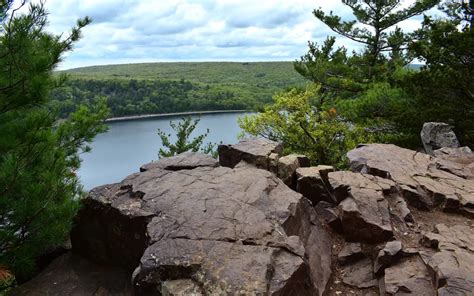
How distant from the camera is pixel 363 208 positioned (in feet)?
26.5

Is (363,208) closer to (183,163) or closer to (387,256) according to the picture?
(387,256)

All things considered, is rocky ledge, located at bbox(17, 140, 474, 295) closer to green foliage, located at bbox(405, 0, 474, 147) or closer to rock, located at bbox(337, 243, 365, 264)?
rock, located at bbox(337, 243, 365, 264)

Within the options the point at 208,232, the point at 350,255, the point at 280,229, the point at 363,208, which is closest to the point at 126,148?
the point at 363,208

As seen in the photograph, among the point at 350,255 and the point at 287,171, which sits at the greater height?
the point at 287,171

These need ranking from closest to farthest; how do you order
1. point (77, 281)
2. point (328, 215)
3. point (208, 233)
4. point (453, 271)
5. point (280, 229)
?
point (453, 271)
point (208, 233)
point (280, 229)
point (77, 281)
point (328, 215)

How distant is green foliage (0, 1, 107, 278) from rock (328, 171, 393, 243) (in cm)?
530

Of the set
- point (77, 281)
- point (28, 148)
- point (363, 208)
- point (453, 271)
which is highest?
point (28, 148)

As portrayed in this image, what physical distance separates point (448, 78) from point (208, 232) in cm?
1177

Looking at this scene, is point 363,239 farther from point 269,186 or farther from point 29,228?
point 29,228

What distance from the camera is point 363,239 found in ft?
25.4

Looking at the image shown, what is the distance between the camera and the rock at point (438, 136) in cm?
1399

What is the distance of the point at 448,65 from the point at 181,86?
11771cm

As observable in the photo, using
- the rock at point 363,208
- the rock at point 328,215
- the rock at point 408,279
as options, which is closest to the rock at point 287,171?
the rock at point 363,208

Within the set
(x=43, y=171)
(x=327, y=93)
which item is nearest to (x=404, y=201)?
(x=43, y=171)
